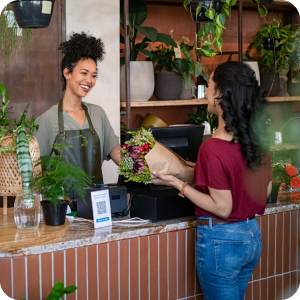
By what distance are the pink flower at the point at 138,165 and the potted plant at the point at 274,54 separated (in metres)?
2.59

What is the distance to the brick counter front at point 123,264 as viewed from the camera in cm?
164

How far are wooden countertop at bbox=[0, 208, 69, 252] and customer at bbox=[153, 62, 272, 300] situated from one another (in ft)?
1.49

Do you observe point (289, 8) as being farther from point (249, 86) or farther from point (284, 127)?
point (249, 86)

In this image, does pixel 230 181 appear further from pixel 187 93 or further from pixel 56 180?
pixel 187 93

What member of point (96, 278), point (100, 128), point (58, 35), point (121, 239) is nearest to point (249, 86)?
point (121, 239)

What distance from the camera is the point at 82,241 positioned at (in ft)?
5.69

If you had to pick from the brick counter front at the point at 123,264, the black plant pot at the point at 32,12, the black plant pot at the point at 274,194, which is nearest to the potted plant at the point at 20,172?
the brick counter front at the point at 123,264

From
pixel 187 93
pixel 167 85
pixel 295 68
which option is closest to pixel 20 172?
pixel 167 85

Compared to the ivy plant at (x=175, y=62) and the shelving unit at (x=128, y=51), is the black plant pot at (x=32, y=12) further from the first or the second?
the ivy plant at (x=175, y=62)

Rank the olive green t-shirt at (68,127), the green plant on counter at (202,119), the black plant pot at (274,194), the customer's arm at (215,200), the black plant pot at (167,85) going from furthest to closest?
the green plant on counter at (202,119) < the black plant pot at (167,85) < the olive green t-shirt at (68,127) < the black plant pot at (274,194) < the customer's arm at (215,200)

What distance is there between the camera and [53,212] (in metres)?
1.77

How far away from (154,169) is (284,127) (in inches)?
121

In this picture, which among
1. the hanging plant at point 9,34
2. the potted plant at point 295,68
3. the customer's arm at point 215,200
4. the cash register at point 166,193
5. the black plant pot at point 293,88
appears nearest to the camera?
the customer's arm at point 215,200

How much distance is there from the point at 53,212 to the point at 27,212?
10 cm
